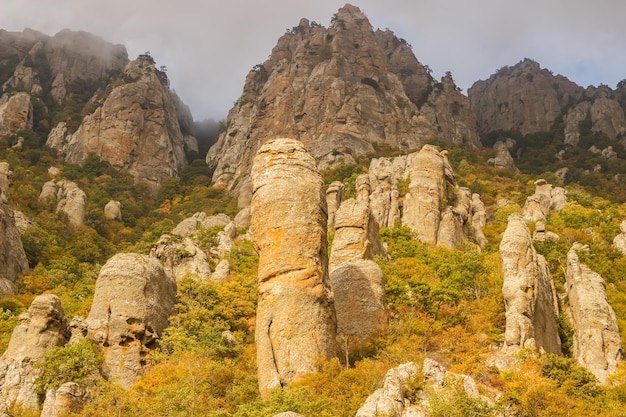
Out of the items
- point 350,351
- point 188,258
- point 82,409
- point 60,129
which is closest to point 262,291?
point 350,351

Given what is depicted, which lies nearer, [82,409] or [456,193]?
[82,409]

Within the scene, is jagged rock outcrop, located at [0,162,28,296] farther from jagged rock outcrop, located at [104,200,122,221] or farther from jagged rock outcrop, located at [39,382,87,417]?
jagged rock outcrop, located at [104,200,122,221]

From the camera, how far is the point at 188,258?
144ft

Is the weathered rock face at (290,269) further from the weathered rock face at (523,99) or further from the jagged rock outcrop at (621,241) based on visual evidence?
the weathered rock face at (523,99)

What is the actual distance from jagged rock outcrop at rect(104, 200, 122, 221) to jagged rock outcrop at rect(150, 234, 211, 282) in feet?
105

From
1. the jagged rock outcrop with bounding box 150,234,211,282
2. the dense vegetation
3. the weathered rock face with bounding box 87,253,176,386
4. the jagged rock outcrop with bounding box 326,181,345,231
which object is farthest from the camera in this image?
the jagged rock outcrop with bounding box 326,181,345,231

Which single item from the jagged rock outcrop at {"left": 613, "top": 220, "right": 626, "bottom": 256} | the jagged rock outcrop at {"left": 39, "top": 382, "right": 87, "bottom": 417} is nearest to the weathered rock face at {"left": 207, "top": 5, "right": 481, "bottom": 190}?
the jagged rock outcrop at {"left": 613, "top": 220, "right": 626, "bottom": 256}

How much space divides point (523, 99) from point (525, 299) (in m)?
115

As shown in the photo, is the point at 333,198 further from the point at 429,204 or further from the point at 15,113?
the point at 15,113

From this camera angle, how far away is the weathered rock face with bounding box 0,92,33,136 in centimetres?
9925

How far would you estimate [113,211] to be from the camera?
3049 inches

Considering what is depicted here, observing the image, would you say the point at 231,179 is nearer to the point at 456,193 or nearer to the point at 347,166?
the point at 347,166

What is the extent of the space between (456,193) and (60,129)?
69053mm

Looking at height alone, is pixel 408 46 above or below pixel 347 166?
above
